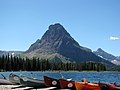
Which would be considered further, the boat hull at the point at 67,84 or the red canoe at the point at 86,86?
the boat hull at the point at 67,84

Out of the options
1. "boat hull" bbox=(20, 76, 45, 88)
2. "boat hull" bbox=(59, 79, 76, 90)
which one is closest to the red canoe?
"boat hull" bbox=(59, 79, 76, 90)

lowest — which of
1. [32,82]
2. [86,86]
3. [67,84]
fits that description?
[86,86]

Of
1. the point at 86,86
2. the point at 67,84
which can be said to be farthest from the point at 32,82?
the point at 86,86

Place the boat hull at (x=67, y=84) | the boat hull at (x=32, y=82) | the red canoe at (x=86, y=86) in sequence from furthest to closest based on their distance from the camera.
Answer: the boat hull at (x=32, y=82) → the boat hull at (x=67, y=84) → the red canoe at (x=86, y=86)

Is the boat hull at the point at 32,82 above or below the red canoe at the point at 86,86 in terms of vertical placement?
above

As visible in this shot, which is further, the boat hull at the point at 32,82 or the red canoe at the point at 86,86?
the boat hull at the point at 32,82

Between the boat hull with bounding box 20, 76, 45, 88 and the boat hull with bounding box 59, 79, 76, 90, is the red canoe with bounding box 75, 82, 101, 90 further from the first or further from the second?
the boat hull with bounding box 20, 76, 45, 88

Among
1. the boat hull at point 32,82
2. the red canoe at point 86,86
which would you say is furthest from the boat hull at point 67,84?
the boat hull at point 32,82

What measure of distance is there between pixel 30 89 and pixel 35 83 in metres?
2.20

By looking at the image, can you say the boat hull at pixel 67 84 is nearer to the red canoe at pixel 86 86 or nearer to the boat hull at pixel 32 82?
the red canoe at pixel 86 86

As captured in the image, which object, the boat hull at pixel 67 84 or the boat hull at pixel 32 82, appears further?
the boat hull at pixel 32 82

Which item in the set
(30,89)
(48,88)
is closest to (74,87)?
(48,88)

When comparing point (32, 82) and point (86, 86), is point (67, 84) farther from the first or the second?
point (32, 82)

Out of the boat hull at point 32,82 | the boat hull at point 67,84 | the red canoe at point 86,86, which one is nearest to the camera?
the red canoe at point 86,86
